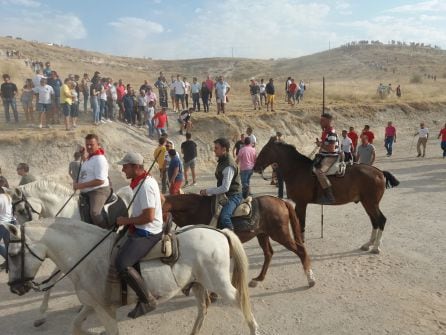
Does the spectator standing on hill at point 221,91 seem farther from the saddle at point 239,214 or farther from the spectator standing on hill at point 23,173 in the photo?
the saddle at point 239,214

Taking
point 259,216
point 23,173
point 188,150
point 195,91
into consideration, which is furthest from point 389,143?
point 23,173

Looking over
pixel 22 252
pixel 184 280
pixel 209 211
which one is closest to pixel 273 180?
pixel 209 211

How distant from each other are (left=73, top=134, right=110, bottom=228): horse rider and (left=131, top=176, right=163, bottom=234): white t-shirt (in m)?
1.99

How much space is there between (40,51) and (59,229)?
180 feet

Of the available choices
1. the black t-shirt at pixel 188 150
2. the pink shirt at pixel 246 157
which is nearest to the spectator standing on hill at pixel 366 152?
the pink shirt at pixel 246 157

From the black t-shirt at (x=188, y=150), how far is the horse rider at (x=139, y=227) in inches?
414

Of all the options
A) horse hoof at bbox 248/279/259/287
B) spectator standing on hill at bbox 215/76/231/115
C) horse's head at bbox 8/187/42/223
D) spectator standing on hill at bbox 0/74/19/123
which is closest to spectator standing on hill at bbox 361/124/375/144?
spectator standing on hill at bbox 215/76/231/115

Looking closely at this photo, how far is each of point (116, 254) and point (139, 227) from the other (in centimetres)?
43

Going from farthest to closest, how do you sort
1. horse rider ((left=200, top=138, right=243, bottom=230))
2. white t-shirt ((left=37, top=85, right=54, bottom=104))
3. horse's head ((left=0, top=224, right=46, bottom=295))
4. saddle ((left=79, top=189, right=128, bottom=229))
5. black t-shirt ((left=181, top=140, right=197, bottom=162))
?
white t-shirt ((left=37, top=85, right=54, bottom=104)) < black t-shirt ((left=181, top=140, right=197, bottom=162)) < saddle ((left=79, top=189, right=128, bottom=229)) < horse rider ((left=200, top=138, right=243, bottom=230)) < horse's head ((left=0, top=224, right=46, bottom=295))

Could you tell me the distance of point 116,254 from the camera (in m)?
5.14

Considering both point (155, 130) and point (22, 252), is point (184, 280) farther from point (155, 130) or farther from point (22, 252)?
point (155, 130)

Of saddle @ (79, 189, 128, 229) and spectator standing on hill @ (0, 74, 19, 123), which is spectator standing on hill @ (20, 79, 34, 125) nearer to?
spectator standing on hill @ (0, 74, 19, 123)

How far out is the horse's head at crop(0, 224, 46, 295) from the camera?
4.77 meters

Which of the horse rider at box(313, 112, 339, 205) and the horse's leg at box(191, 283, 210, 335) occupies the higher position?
the horse rider at box(313, 112, 339, 205)
